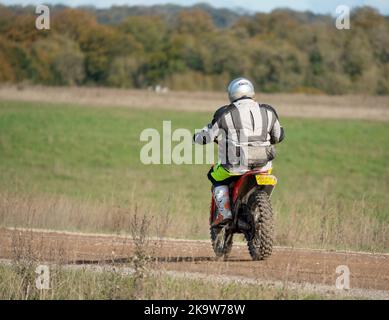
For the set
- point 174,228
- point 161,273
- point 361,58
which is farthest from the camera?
point 361,58

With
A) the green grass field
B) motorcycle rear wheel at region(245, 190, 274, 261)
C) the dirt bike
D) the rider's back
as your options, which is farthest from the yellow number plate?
the green grass field

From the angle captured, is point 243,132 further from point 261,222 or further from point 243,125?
point 261,222

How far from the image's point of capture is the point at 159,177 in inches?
1407

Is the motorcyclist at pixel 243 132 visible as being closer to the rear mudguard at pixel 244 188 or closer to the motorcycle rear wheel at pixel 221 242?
the rear mudguard at pixel 244 188

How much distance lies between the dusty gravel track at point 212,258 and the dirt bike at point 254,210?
0.74ft

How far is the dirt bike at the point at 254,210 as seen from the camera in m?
11.3

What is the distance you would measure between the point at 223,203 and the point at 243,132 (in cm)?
83

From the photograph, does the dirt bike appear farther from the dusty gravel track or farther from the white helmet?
the white helmet

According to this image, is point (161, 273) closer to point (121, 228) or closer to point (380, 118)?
point (121, 228)

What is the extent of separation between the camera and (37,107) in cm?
5956

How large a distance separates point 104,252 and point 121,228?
3946mm

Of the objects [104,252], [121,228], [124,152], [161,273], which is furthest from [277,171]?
[161,273]

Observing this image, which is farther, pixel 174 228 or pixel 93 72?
pixel 93 72

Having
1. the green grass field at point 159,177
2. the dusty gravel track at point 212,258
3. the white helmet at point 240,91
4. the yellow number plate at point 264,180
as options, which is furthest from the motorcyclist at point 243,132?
the green grass field at point 159,177
